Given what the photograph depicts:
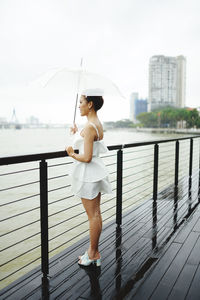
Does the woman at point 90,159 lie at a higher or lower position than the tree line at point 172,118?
lower

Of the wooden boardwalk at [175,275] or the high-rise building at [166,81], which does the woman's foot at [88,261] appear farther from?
the high-rise building at [166,81]

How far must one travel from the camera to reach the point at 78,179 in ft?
6.66

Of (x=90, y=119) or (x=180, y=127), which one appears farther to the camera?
(x=180, y=127)

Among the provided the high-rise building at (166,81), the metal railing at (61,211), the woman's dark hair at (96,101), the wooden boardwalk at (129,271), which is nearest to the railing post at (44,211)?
the metal railing at (61,211)

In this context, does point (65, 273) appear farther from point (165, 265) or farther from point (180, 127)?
point (180, 127)

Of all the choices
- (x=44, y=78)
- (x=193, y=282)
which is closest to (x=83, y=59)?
(x=44, y=78)

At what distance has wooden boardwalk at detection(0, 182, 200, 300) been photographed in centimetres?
185

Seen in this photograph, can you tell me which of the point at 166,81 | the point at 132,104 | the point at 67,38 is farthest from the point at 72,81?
the point at 132,104

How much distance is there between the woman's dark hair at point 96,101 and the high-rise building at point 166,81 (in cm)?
13616

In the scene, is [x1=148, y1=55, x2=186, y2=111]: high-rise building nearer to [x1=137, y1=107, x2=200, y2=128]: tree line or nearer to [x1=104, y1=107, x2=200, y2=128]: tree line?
[x1=104, y1=107, x2=200, y2=128]: tree line

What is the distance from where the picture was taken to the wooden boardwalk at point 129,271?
1850mm

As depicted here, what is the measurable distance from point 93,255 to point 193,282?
783 millimetres

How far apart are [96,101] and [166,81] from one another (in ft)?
467

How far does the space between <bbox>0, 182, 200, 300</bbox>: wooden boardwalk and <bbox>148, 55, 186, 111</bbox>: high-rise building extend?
135440 mm
